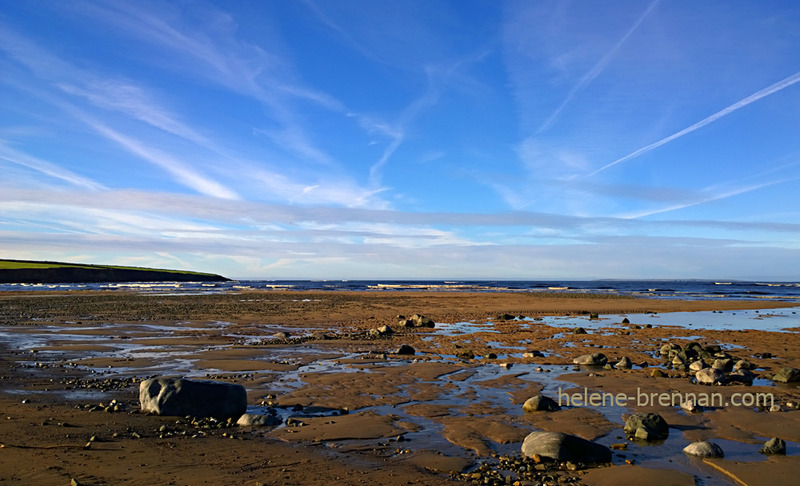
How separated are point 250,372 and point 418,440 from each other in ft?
26.3

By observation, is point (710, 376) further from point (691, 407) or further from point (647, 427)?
point (647, 427)

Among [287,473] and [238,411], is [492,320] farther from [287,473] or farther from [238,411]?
[287,473]

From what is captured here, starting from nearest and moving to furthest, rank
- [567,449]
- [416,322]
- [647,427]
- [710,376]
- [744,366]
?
[567,449] → [647,427] → [710,376] → [744,366] → [416,322]

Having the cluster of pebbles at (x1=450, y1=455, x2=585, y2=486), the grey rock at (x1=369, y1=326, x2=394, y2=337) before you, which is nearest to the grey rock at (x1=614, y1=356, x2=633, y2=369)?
the cluster of pebbles at (x1=450, y1=455, x2=585, y2=486)

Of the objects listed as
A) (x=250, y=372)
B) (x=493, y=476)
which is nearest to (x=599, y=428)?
(x=493, y=476)

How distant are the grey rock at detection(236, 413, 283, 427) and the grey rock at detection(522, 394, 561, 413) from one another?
18.2 feet

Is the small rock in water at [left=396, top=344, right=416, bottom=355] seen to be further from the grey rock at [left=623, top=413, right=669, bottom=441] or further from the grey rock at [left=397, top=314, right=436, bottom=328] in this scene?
the grey rock at [left=623, top=413, right=669, bottom=441]

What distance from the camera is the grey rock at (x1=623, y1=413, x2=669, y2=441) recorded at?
9.48 meters

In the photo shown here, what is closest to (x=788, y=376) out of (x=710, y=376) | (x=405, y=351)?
(x=710, y=376)

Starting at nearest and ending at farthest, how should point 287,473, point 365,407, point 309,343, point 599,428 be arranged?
point 287,473 < point 599,428 < point 365,407 < point 309,343

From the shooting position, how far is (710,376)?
14469 millimetres

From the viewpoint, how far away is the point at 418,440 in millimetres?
9250

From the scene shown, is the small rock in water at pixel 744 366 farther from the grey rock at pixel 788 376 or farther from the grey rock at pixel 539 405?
the grey rock at pixel 539 405

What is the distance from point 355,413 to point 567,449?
186 inches
